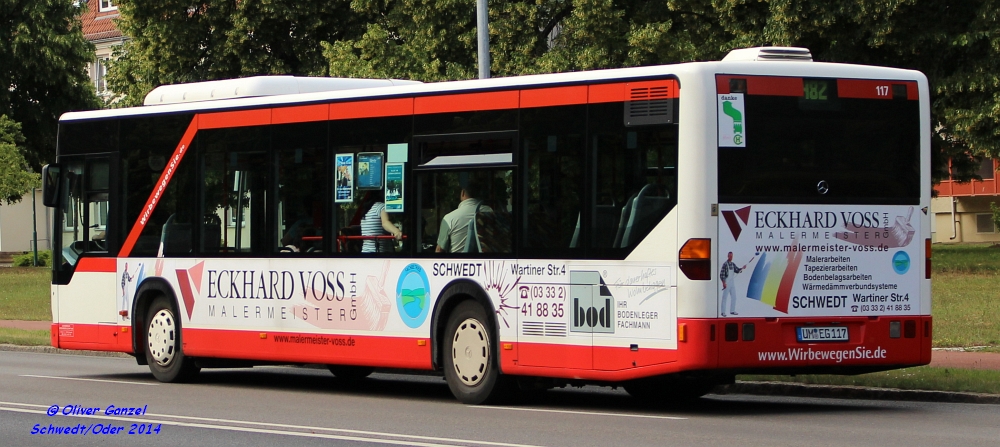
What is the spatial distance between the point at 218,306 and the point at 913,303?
Result: 7.04 m

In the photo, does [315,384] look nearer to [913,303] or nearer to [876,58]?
[913,303]

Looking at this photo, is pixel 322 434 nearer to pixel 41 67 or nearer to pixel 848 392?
pixel 848 392

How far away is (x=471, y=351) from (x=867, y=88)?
→ 154 inches

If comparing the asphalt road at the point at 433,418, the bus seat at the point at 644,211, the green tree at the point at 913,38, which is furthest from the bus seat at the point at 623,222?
the green tree at the point at 913,38

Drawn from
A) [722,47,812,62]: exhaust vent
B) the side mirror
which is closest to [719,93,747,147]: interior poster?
[722,47,812,62]: exhaust vent

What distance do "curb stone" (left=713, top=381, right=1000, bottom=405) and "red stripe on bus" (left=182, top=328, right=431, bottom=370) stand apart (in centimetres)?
317

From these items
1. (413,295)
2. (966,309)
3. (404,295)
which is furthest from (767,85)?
(966,309)

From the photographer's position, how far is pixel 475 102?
1343 centimetres

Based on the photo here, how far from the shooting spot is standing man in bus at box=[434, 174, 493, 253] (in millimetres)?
13328

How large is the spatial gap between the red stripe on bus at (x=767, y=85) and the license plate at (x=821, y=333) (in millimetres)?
1813

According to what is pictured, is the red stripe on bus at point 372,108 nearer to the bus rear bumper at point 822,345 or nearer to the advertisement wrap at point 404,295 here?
the advertisement wrap at point 404,295

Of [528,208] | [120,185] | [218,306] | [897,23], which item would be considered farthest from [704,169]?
[897,23]

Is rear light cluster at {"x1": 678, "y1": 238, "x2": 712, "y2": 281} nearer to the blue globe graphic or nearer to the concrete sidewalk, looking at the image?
the blue globe graphic

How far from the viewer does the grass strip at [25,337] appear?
78.0 feet
